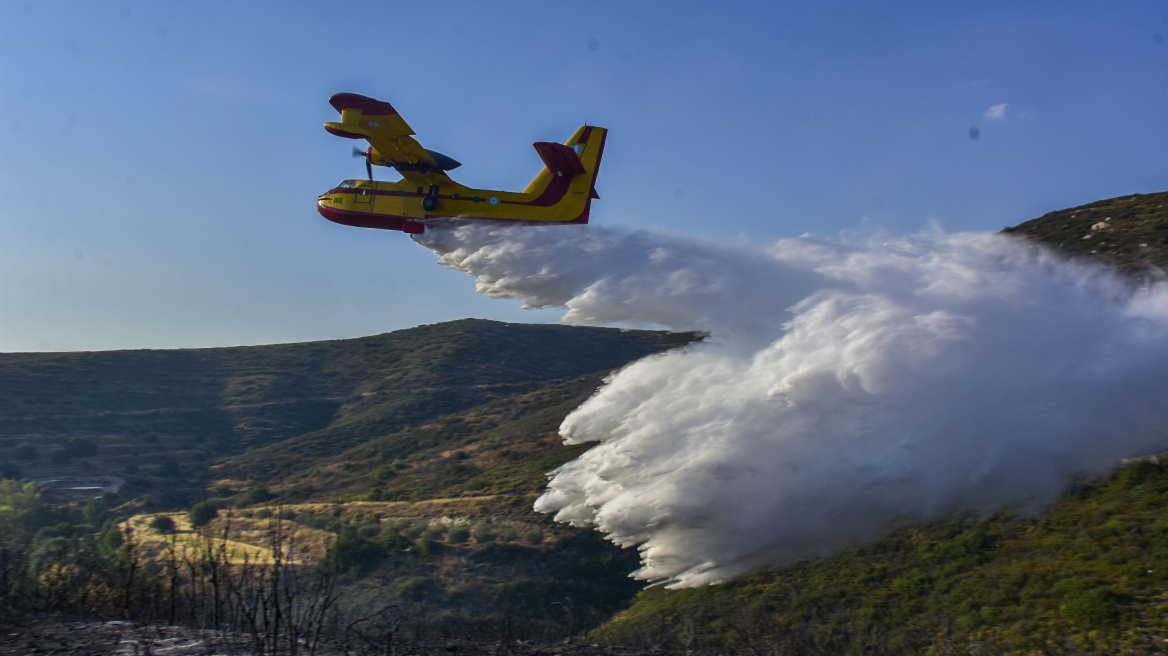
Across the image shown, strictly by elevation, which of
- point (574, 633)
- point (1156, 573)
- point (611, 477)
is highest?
point (611, 477)

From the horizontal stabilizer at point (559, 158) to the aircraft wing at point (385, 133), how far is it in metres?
3.50

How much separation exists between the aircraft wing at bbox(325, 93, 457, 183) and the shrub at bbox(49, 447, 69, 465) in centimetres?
4851

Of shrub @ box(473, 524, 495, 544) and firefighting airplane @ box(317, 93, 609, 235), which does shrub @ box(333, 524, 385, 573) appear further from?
firefighting airplane @ box(317, 93, 609, 235)

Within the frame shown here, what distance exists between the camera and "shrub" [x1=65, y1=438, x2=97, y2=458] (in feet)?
199

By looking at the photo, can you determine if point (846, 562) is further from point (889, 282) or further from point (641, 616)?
point (889, 282)

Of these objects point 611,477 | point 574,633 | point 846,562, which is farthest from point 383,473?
point 611,477

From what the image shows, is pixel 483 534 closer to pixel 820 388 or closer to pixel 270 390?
pixel 820 388

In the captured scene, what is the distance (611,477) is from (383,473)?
38.0 meters

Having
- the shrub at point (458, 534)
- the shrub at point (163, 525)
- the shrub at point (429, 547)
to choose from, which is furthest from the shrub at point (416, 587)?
the shrub at point (163, 525)

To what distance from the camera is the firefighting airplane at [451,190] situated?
989 inches

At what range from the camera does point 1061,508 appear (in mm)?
25844

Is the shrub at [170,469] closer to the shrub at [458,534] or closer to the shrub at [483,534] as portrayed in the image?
the shrub at [458,534]

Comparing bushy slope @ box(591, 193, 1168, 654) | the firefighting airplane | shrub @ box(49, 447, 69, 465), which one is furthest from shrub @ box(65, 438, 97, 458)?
bushy slope @ box(591, 193, 1168, 654)

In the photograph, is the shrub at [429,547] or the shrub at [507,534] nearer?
the shrub at [429,547]
